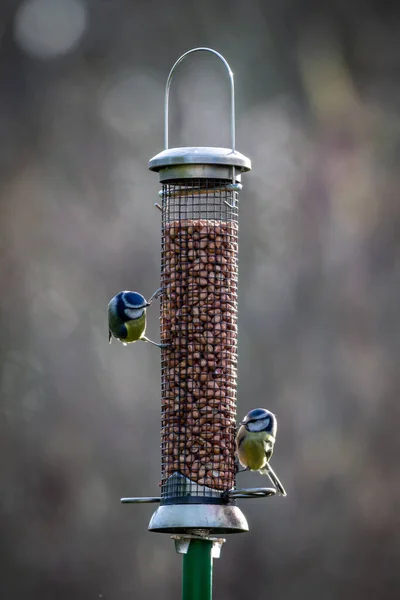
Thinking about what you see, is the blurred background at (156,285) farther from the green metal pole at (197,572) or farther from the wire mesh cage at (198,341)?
the green metal pole at (197,572)

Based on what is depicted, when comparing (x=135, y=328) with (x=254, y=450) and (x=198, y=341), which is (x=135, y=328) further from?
(x=254, y=450)

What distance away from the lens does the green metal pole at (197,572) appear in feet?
32.2

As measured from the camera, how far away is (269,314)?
2159cm

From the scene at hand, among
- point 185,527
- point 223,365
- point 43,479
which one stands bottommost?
point 185,527

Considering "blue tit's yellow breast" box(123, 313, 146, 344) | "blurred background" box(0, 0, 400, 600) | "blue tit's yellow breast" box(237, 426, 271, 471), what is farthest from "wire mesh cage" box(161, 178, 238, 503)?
"blurred background" box(0, 0, 400, 600)

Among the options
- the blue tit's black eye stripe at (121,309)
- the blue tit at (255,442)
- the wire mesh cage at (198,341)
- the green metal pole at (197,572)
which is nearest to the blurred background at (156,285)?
the blue tit's black eye stripe at (121,309)

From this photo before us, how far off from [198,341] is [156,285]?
382 inches

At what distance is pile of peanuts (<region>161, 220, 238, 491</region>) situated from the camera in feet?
34.5

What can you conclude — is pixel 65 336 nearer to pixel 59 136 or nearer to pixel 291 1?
pixel 59 136

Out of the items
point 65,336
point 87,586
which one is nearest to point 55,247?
point 65,336

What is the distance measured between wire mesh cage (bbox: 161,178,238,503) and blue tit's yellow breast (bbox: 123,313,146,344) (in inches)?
9.0

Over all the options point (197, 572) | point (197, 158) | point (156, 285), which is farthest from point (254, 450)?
point (156, 285)

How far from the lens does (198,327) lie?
1062 cm

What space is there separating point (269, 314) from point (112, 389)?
1.93m
